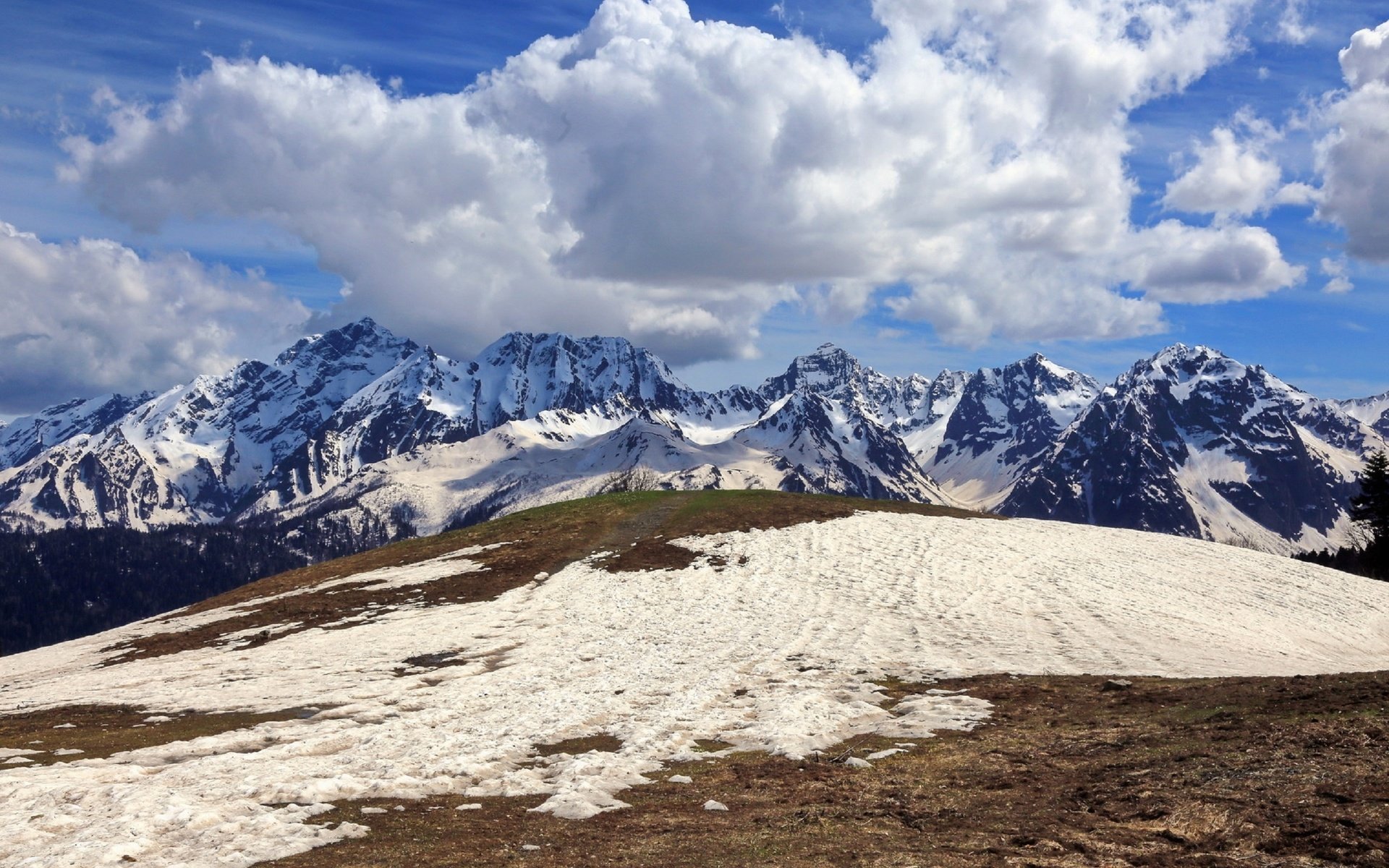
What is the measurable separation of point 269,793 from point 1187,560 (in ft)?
176

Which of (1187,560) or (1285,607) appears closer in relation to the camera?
(1285,607)

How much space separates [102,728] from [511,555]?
1288 inches

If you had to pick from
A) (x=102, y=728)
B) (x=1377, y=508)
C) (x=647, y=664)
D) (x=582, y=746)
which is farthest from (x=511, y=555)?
(x=1377, y=508)

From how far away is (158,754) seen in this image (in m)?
21.7

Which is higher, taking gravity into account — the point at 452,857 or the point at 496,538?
the point at 496,538

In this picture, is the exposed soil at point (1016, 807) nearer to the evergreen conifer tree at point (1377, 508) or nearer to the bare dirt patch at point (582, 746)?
the bare dirt patch at point (582, 746)

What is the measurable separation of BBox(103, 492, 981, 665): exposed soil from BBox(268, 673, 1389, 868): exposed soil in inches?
1235

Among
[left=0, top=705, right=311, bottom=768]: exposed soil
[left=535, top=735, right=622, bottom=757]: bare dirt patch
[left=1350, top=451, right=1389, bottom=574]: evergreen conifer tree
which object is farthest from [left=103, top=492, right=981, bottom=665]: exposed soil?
[left=1350, top=451, right=1389, bottom=574]: evergreen conifer tree

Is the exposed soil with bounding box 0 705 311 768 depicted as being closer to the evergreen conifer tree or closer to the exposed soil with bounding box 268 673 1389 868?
the exposed soil with bounding box 268 673 1389 868

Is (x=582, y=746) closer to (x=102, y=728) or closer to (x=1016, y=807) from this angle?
(x=1016, y=807)

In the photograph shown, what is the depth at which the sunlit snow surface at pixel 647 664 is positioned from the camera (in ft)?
58.0

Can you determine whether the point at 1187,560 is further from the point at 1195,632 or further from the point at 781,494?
the point at 781,494

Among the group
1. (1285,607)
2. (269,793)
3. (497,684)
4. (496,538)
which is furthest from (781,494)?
(269,793)

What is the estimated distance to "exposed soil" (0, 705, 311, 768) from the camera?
23.1 m
